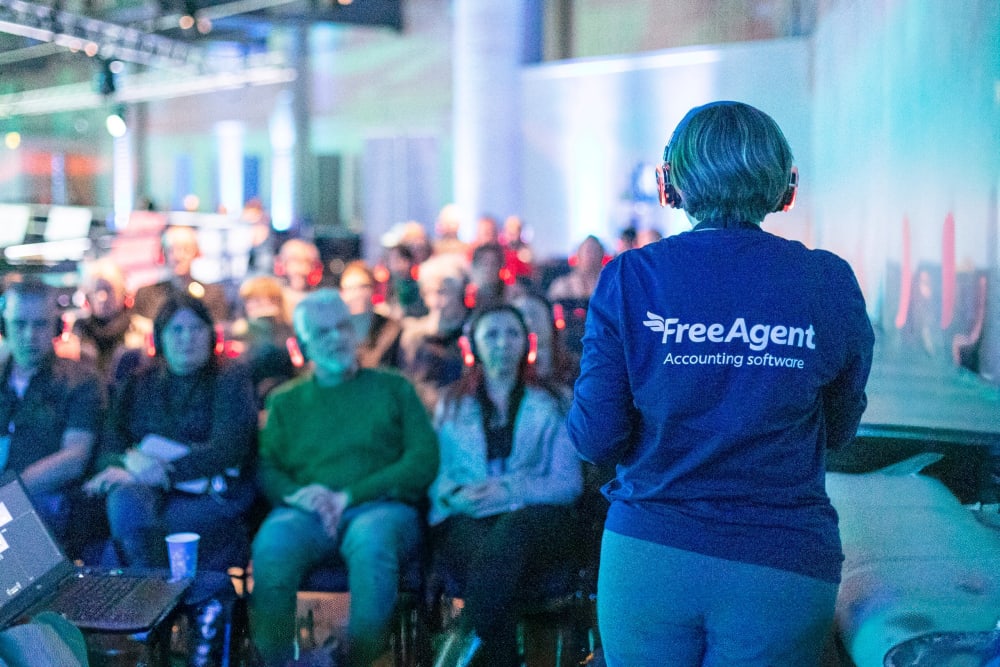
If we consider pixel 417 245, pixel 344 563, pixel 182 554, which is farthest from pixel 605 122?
pixel 182 554

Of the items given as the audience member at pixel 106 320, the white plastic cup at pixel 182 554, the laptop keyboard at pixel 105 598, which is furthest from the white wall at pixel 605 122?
the laptop keyboard at pixel 105 598

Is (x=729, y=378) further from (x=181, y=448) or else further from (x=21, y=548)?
(x=181, y=448)

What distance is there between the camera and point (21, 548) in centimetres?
217

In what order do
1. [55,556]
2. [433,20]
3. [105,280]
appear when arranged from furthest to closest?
[433,20], [105,280], [55,556]

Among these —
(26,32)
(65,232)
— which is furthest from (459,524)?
(26,32)

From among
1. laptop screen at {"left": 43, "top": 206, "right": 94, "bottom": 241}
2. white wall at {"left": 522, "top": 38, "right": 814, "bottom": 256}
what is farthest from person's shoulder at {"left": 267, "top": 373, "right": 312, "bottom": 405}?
laptop screen at {"left": 43, "top": 206, "right": 94, "bottom": 241}

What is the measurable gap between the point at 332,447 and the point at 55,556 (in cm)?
116

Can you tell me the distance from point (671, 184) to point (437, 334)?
3.27 metres

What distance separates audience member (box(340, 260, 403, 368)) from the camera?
4.88m

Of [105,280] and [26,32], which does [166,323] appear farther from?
[26,32]

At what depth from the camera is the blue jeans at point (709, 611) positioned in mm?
1423

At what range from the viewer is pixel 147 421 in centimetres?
349

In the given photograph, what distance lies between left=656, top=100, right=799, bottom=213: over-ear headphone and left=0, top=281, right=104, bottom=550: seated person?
255 cm

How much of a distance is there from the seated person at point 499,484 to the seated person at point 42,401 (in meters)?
→ 1.23
